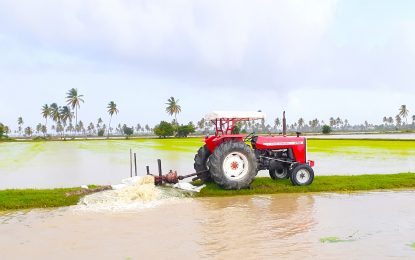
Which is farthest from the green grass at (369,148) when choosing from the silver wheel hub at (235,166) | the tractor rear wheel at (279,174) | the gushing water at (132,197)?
the gushing water at (132,197)

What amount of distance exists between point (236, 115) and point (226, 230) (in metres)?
4.12

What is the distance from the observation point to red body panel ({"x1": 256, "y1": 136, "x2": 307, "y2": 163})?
11.2 metres

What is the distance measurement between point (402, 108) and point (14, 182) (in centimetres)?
14237

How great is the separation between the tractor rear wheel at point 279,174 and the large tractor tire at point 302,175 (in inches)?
37.0

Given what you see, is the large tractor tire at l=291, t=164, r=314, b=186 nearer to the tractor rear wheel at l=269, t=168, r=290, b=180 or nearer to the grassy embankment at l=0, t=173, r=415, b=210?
the grassy embankment at l=0, t=173, r=415, b=210

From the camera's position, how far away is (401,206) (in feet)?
27.9

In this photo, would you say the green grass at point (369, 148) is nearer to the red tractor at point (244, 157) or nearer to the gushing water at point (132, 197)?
the red tractor at point (244, 157)

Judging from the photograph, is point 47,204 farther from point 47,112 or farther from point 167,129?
point 47,112

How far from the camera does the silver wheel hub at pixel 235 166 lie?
10.5m

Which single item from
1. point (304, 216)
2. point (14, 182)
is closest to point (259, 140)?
point (304, 216)

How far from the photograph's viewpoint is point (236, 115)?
10469 mm

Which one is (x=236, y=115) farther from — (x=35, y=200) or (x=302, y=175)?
(x=35, y=200)

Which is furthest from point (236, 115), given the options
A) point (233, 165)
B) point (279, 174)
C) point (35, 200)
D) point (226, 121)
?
point (35, 200)

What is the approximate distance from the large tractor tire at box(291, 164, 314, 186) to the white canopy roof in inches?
64.7
